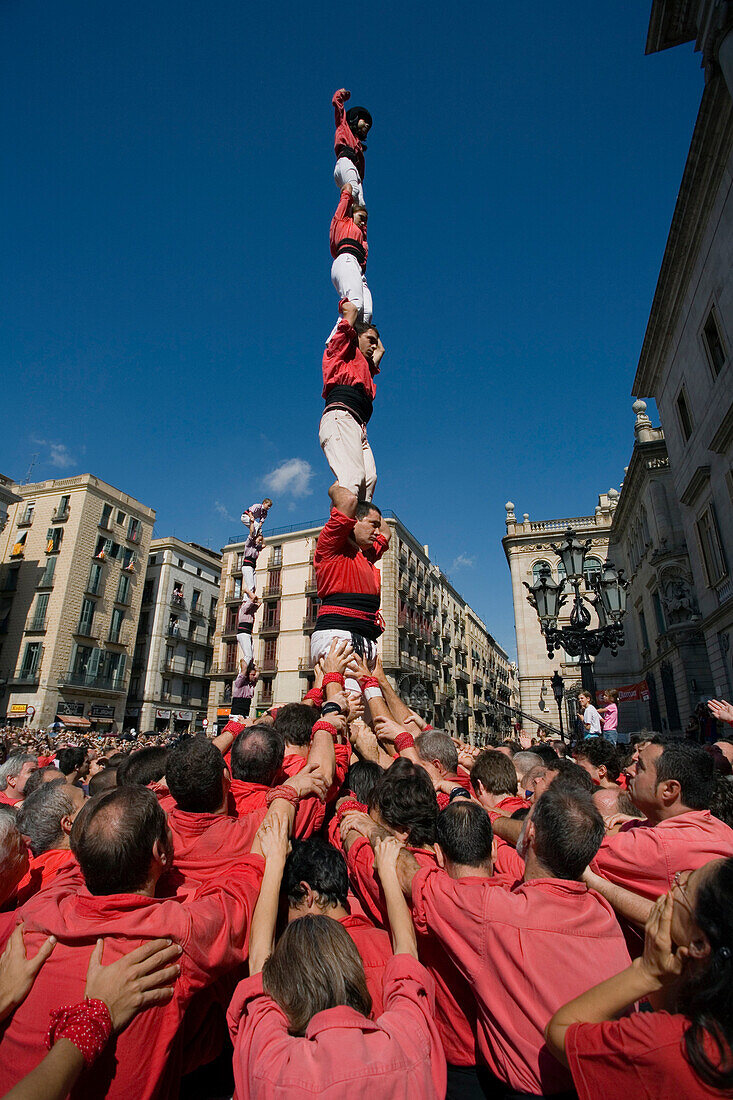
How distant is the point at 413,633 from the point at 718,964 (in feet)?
128

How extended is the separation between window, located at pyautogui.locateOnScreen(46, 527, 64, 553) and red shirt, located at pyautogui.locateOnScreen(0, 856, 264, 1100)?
3538 cm

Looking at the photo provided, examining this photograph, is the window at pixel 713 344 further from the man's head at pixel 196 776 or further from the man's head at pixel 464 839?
the man's head at pixel 196 776

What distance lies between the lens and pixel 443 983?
207cm

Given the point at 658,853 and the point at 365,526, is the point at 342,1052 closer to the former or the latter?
the point at 658,853

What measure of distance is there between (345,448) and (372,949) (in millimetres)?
3709

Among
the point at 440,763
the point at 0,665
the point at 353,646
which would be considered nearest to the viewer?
the point at 440,763

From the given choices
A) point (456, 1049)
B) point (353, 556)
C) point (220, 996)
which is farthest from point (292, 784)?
point (353, 556)

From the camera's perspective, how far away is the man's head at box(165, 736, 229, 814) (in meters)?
2.47

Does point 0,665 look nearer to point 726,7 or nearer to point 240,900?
point 240,900

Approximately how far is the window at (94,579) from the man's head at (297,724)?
33.2 metres

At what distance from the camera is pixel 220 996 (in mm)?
2021

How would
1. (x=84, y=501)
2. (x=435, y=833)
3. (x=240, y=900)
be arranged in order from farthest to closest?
1. (x=84, y=501)
2. (x=435, y=833)
3. (x=240, y=900)

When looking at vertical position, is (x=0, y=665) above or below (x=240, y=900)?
above

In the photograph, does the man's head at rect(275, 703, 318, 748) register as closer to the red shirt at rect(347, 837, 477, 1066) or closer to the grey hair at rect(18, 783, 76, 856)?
the grey hair at rect(18, 783, 76, 856)
